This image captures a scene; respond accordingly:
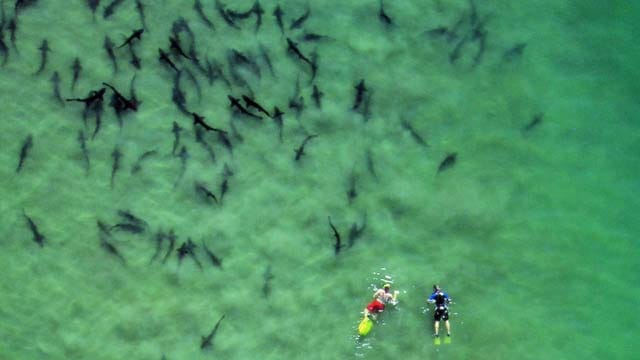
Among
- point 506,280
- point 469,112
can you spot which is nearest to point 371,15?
point 469,112

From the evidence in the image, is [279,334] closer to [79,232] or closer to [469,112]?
[79,232]

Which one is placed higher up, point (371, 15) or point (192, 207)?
point (371, 15)

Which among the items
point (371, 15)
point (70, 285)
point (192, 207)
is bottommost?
point (70, 285)

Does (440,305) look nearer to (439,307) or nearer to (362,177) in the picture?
(439,307)

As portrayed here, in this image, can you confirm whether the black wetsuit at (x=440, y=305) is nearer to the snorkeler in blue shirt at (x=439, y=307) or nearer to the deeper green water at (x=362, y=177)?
the snorkeler in blue shirt at (x=439, y=307)

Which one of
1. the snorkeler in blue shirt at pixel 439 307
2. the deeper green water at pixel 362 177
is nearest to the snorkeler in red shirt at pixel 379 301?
the deeper green water at pixel 362 177

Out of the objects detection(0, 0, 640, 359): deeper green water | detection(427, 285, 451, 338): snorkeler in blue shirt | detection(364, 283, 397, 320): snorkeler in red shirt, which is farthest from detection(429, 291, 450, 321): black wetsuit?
detection(364, 283, 397, 320): snorkeler in red shirt
